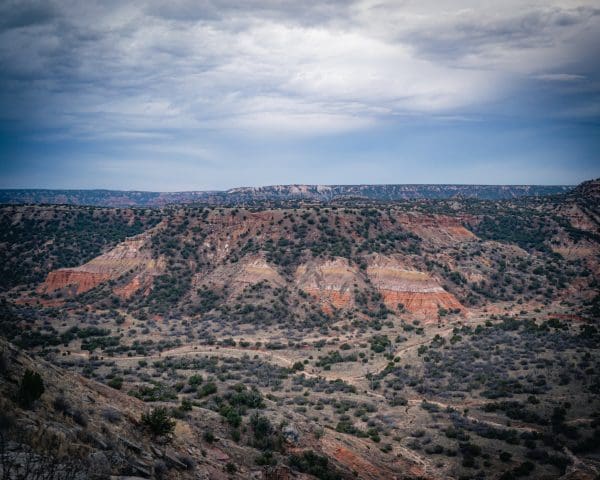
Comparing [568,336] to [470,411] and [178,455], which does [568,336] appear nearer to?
[470,411]

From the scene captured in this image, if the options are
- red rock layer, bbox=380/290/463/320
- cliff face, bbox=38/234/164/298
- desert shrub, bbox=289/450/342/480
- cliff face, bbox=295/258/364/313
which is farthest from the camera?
cliff face, bbox=38/234/164/298

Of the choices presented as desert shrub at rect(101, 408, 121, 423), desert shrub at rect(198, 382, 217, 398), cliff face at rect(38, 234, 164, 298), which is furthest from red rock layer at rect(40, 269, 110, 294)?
desert shrub at rect(101, 408, 121, 423)

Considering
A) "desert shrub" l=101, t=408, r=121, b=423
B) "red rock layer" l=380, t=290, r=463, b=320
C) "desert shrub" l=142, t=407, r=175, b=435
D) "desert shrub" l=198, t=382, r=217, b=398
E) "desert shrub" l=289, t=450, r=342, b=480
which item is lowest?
"red rock layer" l=380, t=290, r=463, b=320

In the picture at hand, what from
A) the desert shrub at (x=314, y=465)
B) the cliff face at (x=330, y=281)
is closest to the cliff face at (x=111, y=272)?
the cliff face at (x=330, y=281)

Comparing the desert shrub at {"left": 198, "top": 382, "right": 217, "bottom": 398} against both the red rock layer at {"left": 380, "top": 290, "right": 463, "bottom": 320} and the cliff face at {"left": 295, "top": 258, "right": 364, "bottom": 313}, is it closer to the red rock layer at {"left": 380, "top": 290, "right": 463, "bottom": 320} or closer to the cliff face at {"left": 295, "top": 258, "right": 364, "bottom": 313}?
the cliff face at {"left": 295, "top": 258, "right": 364, "bottom": 313}

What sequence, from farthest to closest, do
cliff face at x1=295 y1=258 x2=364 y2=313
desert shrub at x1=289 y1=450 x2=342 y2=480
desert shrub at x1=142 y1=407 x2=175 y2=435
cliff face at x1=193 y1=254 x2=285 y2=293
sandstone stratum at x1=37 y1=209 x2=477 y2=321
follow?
1. cliff face at x1=193 y1=254 x2=285 y2=293
2. sandstone stratum at x1=37 y1=209 x2=477 y2=321
3. cliff face at x1=295 y1=258 x2=364 y2=313
4. desert shrub at x1=289 y1=450 x2=342 y2=480
5. desert shrub at x1=142 y1=407 x2=175 y2=435

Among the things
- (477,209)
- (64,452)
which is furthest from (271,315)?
(477,209)

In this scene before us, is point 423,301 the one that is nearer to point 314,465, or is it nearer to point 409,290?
point 409,290
